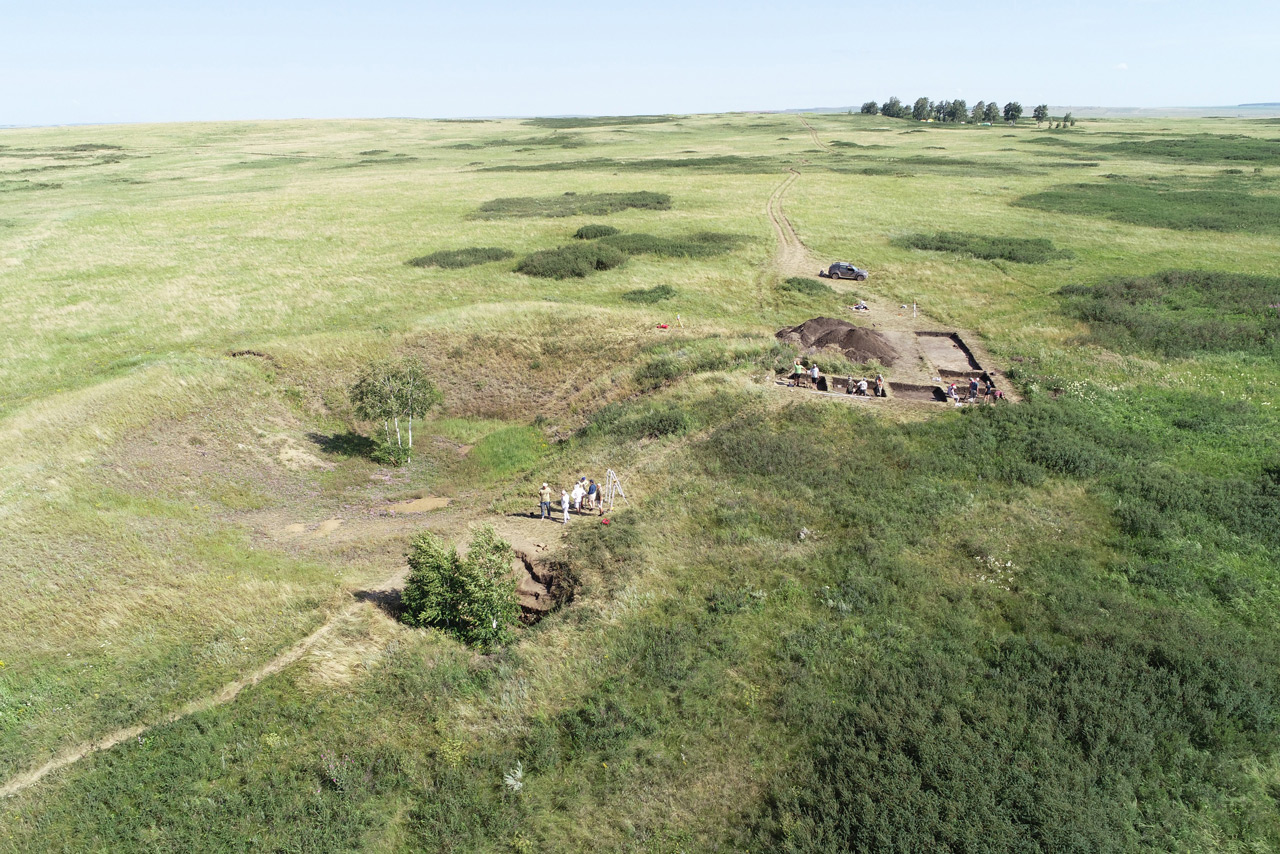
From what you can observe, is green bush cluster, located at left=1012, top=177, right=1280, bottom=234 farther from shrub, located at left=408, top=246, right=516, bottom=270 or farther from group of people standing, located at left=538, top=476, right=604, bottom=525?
group of people standing, located at left=538, top=476, right=604, bottom=525

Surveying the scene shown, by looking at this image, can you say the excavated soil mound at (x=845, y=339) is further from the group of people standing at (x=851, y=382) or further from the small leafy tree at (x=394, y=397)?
the small leafy tree at (x=394, y=397)

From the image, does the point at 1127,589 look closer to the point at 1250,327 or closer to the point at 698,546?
the point at 698,546

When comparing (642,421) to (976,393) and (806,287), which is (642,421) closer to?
(976,393)

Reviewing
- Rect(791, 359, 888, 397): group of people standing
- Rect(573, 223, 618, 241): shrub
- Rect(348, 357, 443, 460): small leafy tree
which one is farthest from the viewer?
Rect(573, 223, 618, 241): shrub

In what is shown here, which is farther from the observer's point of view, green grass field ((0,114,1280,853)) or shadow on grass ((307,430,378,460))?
shadow on grass ((307,430,378,460))

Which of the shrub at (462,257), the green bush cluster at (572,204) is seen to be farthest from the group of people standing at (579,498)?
the green bush cluster at (572,204)

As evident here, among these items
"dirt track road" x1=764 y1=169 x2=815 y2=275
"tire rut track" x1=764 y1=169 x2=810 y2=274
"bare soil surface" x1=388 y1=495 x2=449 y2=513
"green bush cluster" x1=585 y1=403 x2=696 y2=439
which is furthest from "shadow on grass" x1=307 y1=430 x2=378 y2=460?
"tire rut track" x1=764 y1=169 x2=810 y2=274

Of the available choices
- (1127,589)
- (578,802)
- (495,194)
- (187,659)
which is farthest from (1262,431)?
(495,194)
